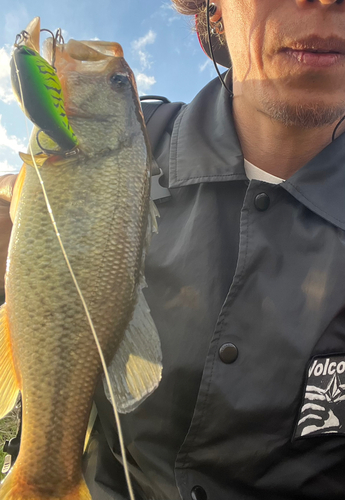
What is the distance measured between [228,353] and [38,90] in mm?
1310

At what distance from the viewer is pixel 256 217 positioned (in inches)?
72.7

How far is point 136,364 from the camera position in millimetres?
1226

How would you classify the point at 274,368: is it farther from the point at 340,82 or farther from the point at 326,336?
the point at 340,82

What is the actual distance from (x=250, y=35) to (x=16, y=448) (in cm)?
246

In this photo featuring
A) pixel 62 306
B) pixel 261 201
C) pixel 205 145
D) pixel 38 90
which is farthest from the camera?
pixel 205 145

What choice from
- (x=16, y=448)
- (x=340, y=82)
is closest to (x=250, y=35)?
(x=340, y=82)

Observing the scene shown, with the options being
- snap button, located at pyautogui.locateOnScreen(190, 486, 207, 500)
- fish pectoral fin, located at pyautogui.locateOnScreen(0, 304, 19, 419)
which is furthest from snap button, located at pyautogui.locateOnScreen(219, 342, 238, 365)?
fish pectoral fin, located at pyautogui.locateOnScreen(0, 304, 19, 419)

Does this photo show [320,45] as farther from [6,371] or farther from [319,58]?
[6,371]

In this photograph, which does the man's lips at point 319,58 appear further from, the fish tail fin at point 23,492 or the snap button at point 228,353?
the fish tail fin at point 23,492

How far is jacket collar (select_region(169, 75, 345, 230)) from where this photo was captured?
185 centimetres

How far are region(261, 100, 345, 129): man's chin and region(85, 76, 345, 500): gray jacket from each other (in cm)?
22

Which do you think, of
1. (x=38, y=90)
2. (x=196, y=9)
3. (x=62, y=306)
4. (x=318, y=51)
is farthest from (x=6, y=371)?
(x=196, y=9)

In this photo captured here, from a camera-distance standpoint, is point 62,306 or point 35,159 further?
point 35,159

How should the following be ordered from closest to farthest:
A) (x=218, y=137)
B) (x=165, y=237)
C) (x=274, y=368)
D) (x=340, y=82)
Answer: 1. (x=274, y=368)
2. (x=340, y=82)
3. (x=165, y=237)
4. (x=218, y=137)
